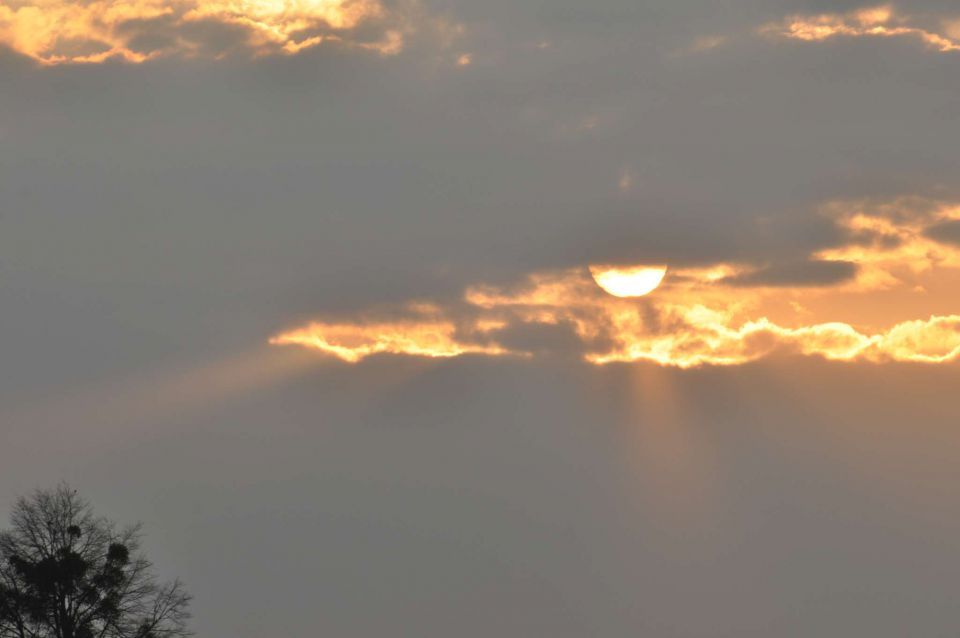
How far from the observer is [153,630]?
9538 centimetres

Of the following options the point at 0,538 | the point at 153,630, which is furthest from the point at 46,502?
the point at 153,630

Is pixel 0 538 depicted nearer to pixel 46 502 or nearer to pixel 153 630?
pixel 46 502

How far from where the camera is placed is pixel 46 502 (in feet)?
310

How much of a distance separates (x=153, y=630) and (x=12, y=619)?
7.34 m

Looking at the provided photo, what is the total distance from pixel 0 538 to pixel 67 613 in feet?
17.6

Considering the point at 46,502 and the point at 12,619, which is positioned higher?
the point at 46,502

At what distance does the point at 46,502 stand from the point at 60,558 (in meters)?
3.05

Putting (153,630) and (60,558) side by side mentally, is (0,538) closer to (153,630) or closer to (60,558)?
(60,558)

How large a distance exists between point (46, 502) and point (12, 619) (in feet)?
20.8

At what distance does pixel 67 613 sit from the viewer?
312ft

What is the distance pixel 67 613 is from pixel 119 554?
4124mm

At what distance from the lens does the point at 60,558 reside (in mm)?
94500

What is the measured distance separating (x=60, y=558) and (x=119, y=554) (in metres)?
3.06
